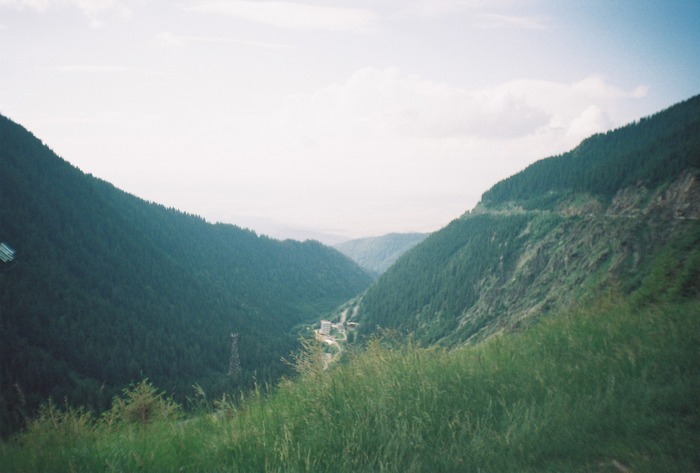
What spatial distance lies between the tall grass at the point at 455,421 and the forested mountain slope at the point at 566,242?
535 centimetres

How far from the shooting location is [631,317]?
7551 millimetres

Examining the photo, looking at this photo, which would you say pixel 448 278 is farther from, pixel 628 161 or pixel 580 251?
pixel 628 161

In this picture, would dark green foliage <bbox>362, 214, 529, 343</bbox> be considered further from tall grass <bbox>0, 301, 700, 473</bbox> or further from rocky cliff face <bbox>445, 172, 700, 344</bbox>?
tall grass <bbox>0, 301, 700, 473</bbox>

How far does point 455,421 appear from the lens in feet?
15.8

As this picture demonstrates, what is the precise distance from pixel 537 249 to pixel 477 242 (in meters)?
50.6

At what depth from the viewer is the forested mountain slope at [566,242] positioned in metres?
69.3

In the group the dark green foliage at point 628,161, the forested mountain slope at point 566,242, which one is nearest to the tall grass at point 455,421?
the forested mountain slope at point 566,242

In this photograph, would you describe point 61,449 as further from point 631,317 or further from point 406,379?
point 631,317

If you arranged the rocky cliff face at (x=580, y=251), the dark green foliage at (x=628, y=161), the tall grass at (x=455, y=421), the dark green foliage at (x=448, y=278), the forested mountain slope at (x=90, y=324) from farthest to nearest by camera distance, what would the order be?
the dark green foliage at (x=448, y=278), the forested mountain slope at (x=90, y=324), the dark green foliage at (x=628, y=161), the rocky cliff face at (x=580, y=251), the tall grass at (x=455, y=421)

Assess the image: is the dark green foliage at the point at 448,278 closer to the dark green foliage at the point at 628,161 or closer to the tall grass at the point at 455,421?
the dark green foliage at the point at 628,161

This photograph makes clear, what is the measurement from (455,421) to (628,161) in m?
159

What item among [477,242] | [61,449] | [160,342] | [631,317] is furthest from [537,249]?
[160,342]

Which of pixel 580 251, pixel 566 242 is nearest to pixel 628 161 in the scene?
pixel 566 242

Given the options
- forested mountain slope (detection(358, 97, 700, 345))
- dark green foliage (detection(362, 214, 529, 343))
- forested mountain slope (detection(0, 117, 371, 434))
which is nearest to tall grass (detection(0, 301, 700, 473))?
forested mountain slope (detection(358, 97, 700, 345))
